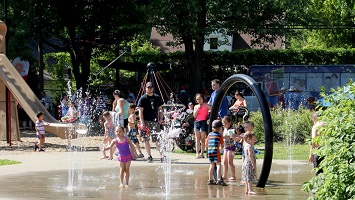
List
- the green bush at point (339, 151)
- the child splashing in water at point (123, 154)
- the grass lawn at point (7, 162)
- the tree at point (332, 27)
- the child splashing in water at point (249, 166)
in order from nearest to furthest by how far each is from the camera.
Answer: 1. the green bush at point (339, 151)
2. the child splashing in water at point (249, 166)
3. the child splashing in water at point (123, 154)
4. the grass lawn at point (7, 162)
5. the tree at point (332, 27)

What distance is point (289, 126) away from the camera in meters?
22.2

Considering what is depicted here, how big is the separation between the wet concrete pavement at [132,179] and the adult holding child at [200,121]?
13.9 inches

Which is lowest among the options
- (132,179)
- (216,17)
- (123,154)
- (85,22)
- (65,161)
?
(132,179)

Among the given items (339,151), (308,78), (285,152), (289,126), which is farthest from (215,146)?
(308,78)

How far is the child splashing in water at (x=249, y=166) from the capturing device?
1221 cm

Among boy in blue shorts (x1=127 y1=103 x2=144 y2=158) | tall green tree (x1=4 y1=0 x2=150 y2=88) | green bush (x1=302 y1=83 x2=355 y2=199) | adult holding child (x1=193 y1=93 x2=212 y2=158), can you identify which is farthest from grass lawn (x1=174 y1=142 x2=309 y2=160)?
tall green tree (x1=4 y1=0 x2=150 y2=88)

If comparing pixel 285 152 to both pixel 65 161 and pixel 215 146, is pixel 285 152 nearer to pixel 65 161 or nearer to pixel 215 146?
pixel 65 161

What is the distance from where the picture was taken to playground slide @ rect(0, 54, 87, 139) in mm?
22578

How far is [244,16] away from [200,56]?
3.25 metres

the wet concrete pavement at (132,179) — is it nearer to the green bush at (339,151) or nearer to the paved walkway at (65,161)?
the paved walkway at (65,161)

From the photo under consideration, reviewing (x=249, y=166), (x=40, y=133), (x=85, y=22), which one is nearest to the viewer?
(x=249, y=166)

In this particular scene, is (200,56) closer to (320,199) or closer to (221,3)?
(221,3)

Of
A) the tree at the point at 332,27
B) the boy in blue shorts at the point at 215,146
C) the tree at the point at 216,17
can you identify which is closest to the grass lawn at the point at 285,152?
the boy in blue shorts at the point at 215,146

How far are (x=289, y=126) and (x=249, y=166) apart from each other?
33.6 ft
